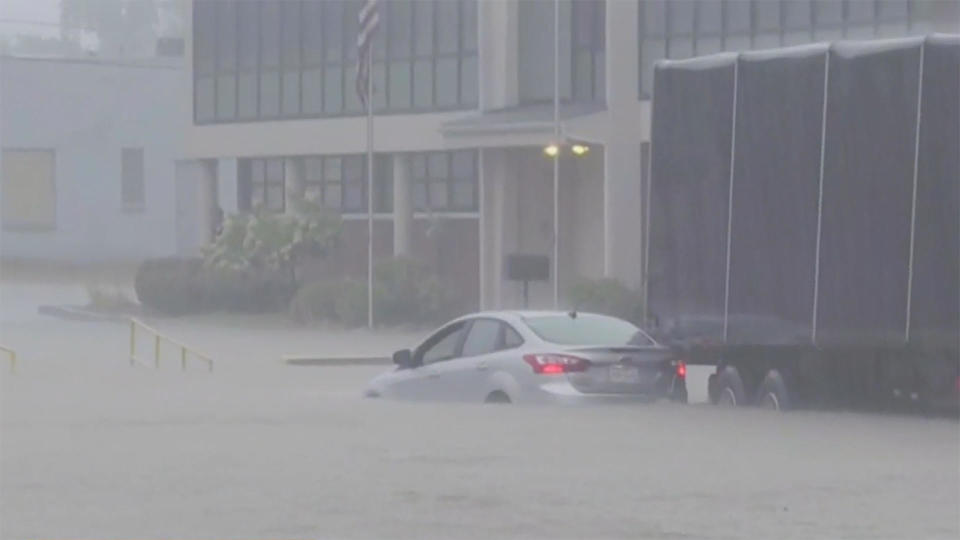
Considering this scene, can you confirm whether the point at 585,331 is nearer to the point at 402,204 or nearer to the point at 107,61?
the point at 402,204

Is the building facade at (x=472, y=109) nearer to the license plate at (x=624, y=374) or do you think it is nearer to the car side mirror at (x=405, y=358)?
the car side mirror at (x=405, y=358)

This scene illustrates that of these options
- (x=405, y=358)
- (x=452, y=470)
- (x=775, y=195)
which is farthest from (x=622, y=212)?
(x=452, y=470)

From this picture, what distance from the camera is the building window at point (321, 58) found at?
186ft

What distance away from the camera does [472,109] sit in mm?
55875

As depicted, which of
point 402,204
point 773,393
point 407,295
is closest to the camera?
point 773,393

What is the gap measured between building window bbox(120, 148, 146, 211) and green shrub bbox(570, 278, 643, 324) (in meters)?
42.9

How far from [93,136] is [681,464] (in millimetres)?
74439

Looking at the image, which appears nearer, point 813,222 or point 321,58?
point 813,222

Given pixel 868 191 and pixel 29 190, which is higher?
pixel 868 191

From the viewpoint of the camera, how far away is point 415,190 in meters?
59.6

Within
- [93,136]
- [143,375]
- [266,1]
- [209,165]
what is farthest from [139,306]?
[143,375]

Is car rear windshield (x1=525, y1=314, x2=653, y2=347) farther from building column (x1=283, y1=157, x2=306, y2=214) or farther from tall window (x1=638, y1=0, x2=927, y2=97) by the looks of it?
building column (x1=283, y1=157, x2=306, y2=214)

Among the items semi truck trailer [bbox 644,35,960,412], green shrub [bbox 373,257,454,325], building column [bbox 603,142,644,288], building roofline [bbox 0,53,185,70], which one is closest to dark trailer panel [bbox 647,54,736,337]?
semi truck trailer [bbox 644,35,960,412]

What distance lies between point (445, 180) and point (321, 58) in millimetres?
5404
